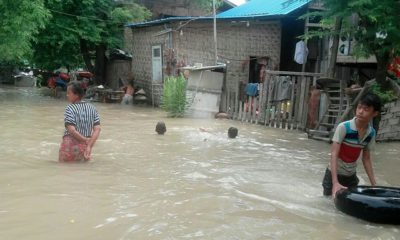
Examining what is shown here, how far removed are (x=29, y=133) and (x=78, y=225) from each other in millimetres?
6287

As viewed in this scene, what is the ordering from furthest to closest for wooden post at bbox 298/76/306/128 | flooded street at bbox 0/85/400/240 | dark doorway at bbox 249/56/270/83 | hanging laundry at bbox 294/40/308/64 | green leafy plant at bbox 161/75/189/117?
dark doorway at bbox 249/56/270/83 < hanging laundry at bbox 294/40/308/64 < green leafy plant at bbox 161/75/189/117 < wooden post at bbox 298/76/306/128 < flooded street at bbox 0/85/400/240

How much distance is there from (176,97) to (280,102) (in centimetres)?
345

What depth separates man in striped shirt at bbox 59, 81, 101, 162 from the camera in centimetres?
543

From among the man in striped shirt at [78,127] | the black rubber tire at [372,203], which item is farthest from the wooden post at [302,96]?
the black rubber tire at [372,203]

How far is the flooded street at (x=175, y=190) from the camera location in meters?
3.72

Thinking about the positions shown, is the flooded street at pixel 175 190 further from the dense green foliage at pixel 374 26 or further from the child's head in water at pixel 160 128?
the dense green foliage at pixel 374 26

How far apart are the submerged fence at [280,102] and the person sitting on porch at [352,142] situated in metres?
6.65

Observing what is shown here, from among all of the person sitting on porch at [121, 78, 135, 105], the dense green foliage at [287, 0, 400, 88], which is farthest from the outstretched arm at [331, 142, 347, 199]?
the person sitting on porch at [121, 78, 135, 105]

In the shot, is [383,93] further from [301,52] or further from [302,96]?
Answer: [301,52]

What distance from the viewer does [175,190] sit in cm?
500

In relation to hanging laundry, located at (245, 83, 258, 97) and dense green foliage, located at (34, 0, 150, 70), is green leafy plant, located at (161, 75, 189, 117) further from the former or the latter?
dense green foliage, located at (34, 0, 150, 70)

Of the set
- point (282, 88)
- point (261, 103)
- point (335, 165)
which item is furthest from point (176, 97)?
point (335, 165)

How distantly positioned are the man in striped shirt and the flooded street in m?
0.23

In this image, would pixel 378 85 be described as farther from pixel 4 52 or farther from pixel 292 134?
pixel 4 52
